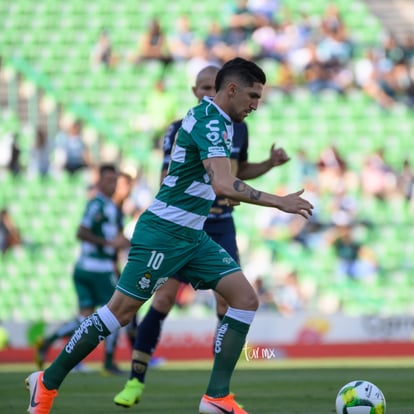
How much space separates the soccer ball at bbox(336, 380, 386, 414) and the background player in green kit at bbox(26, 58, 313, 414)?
2.26 ft

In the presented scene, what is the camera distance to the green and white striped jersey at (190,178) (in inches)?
264

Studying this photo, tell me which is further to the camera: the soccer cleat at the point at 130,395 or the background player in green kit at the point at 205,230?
the background player in green kit at the point at 205,230

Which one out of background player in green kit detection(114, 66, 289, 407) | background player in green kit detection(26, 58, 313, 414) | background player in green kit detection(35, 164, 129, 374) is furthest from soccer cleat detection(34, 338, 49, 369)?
background player in green kit detection(26, 58, 313, 414)

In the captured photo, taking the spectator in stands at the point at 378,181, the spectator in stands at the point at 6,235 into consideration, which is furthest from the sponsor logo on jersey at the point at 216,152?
the spectator in stands at the point at 378,181

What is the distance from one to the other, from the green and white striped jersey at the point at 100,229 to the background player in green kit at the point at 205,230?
3804mm

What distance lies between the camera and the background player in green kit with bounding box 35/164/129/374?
12617 millimetres

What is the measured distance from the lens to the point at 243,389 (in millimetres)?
10094

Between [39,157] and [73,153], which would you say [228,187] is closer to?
[73,153]

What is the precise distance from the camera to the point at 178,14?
2277cm

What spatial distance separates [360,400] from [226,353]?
93 cm

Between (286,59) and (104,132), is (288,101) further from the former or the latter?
(104,132)

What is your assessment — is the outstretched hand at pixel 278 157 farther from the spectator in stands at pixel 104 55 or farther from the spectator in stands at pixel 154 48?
the spectator in stands at pixel 104 55

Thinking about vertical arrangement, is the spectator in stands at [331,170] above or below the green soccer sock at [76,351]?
above

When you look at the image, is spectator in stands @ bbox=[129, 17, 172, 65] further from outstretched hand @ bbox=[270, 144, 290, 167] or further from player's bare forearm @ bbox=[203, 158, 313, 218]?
player's bare forearm @ bbox=[203, 158, 313, 218]
